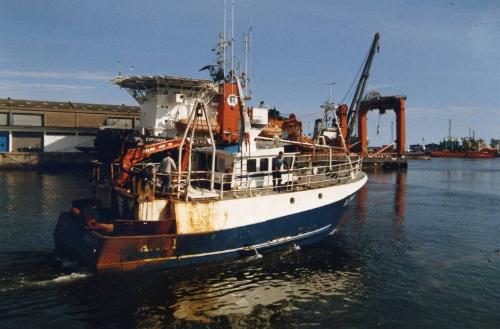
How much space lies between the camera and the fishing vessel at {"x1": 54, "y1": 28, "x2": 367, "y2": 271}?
47.6 feet

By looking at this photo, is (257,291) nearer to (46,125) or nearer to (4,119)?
(46,125)

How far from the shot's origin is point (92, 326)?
37.1ft

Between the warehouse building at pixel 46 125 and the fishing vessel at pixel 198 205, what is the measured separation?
153 ft

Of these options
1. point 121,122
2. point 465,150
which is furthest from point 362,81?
point 465,150

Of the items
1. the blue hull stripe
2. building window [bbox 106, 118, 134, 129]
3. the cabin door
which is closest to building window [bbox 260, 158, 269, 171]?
the blue hull stripe

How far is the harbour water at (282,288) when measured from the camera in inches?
478

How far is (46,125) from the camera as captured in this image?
66.1 metres

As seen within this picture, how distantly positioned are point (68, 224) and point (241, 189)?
7.16 meters

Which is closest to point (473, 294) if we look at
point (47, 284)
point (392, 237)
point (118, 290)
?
point (392, 237)

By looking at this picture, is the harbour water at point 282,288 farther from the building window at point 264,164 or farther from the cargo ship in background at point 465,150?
the cargo ship in background at point 465,150

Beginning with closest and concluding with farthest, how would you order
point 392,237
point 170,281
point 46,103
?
1. point 170,281
2. point 392,237
3. point 46,103

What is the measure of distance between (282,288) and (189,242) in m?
3.78

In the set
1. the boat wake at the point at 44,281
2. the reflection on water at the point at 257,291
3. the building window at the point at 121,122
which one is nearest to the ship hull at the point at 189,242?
the boat wake at the point at 44,281

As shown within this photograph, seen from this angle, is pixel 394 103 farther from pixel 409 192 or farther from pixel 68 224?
pixel 68 224
